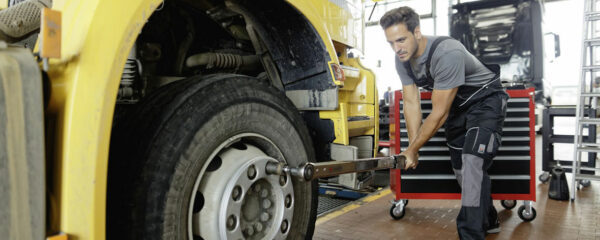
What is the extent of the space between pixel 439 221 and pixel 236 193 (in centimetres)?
233

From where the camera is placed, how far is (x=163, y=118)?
1224 mm

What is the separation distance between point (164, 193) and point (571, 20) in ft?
55.4

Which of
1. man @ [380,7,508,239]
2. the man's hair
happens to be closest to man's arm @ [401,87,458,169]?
man @ [380,7,508,239]

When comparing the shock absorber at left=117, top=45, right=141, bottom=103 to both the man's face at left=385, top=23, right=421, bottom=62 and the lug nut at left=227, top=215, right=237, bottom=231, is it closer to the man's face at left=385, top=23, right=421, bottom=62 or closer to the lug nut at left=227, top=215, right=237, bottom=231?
the lug nut at left=227, top=215, right=237, bottom=231

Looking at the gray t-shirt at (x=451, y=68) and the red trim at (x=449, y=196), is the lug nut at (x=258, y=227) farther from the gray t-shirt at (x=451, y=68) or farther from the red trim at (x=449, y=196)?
the red trim at (x=449, y=196)

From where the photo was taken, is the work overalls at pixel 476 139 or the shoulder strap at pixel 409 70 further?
the shoulder strap at pixel 409 70

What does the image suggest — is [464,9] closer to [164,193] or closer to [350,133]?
[350,133]

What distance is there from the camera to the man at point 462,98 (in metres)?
2.29

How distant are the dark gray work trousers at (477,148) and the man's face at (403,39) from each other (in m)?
0.48

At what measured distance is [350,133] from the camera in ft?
7.65

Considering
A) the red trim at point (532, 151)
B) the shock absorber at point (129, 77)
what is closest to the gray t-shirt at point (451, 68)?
the red trim at point (532, 151)

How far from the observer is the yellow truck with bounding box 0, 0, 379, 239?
0.87m

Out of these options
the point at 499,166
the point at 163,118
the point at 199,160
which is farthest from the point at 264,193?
the point at 499,166

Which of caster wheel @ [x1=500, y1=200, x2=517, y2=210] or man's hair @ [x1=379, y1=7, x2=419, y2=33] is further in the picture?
caster wheel @ [x1=500, y1=200, x2=517, y2=210]
